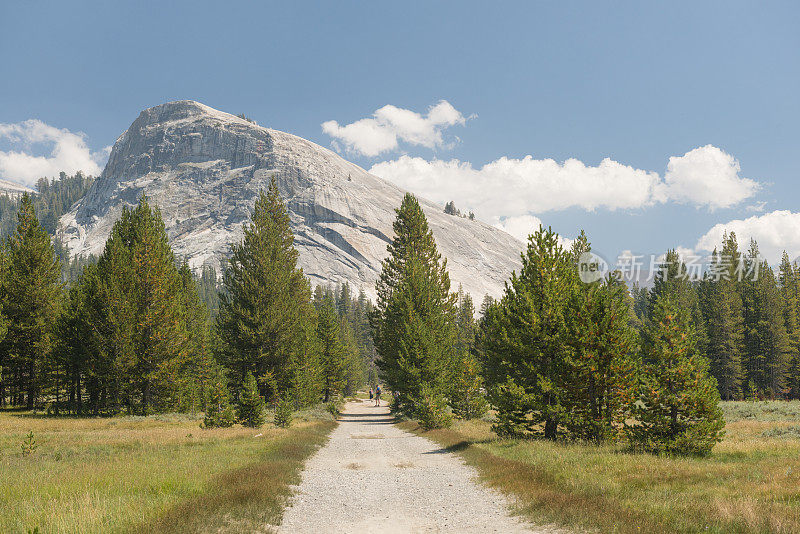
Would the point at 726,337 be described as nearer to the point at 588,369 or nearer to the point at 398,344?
the point at 398,344

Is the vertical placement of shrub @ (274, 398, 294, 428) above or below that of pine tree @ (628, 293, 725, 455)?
below

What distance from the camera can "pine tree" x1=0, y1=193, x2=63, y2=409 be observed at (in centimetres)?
3803

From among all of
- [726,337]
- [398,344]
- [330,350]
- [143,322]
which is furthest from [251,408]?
[726,337]

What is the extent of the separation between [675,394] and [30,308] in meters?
47.8

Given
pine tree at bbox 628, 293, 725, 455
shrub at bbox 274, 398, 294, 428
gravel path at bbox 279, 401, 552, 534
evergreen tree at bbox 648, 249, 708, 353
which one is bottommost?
shrub at bbox 274, 398, 294, 428

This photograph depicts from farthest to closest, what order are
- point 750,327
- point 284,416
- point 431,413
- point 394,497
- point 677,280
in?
point 677,280, point 750,327, point 284,416, point 431,413, point 394,497

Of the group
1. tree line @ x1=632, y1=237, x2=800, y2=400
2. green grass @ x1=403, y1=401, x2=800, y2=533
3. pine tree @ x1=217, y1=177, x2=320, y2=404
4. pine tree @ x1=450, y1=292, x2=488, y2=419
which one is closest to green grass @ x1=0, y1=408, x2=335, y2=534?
green grass @ x1=403, y1=401, x2=800, y2=533

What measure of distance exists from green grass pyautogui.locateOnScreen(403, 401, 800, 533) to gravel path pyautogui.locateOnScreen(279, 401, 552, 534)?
2.58 feet

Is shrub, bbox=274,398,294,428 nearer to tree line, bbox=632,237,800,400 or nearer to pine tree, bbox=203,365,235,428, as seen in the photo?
pine tree, bbox=203,365,235,428

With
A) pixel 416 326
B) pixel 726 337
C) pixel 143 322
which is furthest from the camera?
pixel 726 337

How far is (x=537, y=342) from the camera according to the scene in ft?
67.9

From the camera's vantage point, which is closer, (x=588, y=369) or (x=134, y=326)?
(x=588, y=369)

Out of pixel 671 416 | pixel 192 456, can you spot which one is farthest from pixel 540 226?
pixel 192 456

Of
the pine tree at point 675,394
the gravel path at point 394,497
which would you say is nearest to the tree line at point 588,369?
the pine tree at point 675,394
